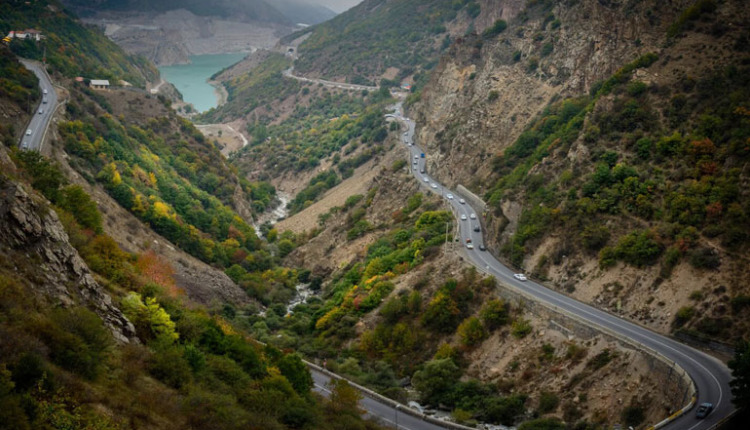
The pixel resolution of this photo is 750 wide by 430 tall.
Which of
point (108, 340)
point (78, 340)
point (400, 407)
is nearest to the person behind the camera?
point (78, 340)

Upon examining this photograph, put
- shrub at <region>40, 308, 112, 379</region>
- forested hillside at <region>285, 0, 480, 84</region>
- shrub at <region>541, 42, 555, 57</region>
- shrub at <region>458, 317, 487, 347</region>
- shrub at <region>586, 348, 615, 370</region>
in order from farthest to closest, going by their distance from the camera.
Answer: forested hillside at <region>285, 0, 480, 84</region> < shrub at <region>541, 42, 555, 57</region> < shrub at <region>458, 317, 487, 347</region> < shrub at <region>586, 348, 615, 370</region> < shrub at <region>40, 308, 112, 379</region>

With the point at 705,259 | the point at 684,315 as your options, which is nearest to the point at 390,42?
the point at 705,259

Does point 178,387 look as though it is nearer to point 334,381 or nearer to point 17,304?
point 17,304

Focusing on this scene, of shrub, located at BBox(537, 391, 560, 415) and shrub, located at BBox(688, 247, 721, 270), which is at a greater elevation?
shrub, located at BBox(688, 247, 721, 270)

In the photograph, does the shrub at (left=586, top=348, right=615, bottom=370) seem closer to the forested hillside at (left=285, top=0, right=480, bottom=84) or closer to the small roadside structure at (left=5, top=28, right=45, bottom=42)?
the small roadside structure at (left=5, top=28, right=45, bottom=42)

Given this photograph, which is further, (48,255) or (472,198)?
(472,198)

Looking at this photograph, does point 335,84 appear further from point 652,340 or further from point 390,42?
point 652,340

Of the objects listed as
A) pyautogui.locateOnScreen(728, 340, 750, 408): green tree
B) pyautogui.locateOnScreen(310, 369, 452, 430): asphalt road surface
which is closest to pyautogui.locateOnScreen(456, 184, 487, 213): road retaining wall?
pyautogui.locateOnScreen(310, 369, 452, 430): asphalt road surface
